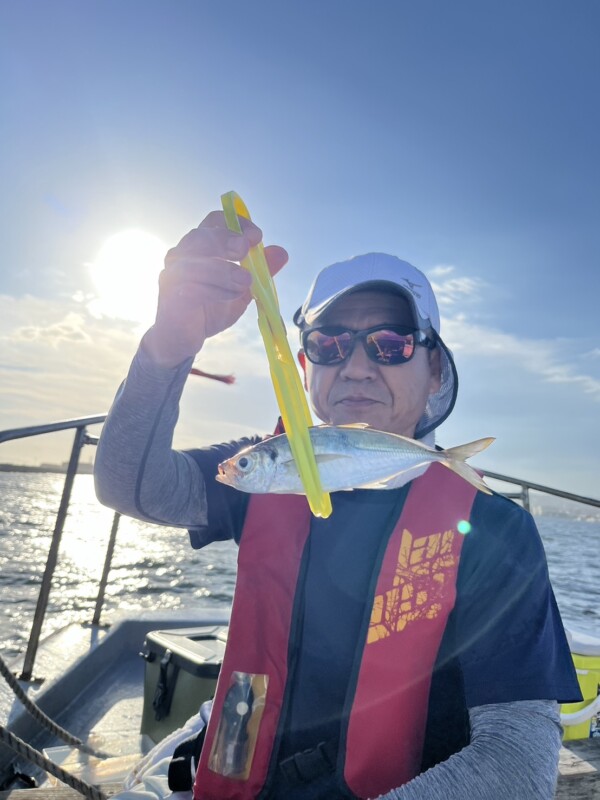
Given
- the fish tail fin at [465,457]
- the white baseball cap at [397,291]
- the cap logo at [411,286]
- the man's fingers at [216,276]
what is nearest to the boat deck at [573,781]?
the fish tail fin at [465,457]

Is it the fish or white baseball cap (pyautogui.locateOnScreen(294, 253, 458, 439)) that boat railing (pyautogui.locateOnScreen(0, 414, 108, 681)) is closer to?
white baseball cap (pyautogui.locateOnScreen(294, 253, 458, 439))

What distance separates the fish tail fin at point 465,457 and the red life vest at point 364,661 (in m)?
0.32

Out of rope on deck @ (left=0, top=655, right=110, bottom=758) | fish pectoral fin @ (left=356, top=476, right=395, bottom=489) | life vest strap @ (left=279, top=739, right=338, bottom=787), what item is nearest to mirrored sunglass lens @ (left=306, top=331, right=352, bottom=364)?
fish pectoral fin @ (left=356, top=476, right=395, bottom=489)

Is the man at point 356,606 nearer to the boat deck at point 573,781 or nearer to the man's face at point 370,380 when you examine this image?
the man's face at point 370,380

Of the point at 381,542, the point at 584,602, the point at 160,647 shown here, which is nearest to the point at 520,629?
the point at 381,542

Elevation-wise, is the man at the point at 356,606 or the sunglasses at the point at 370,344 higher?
the sunglasses at the point at 370,344

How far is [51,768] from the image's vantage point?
2.31 metres

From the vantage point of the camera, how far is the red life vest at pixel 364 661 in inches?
69.8

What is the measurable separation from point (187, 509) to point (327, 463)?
854 millimetres

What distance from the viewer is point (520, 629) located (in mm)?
1713

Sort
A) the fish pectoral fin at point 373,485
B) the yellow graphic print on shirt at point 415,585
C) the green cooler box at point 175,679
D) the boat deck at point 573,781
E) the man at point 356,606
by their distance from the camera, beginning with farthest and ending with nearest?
the green cooler box at point 175,679 < the boat deck at point 573,781 < the yellow graphic print on shirt at point 415,585 < the man at point 356,606 < the fish pectoral fin at point 373,485

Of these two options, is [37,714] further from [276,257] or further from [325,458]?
[276,257]

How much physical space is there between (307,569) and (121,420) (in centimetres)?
89

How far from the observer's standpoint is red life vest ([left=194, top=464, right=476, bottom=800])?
5.82ft
